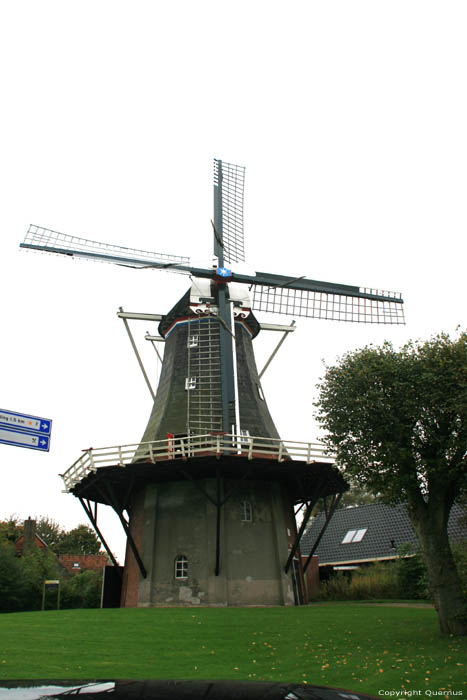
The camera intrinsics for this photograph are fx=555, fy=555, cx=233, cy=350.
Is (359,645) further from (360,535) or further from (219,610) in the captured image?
(360,535)

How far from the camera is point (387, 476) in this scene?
469 inches

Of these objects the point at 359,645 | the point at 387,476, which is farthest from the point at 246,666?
the point at 387,476

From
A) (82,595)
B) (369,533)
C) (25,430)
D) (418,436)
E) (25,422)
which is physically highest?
(418,436)

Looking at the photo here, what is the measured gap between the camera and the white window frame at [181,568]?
17266 mm

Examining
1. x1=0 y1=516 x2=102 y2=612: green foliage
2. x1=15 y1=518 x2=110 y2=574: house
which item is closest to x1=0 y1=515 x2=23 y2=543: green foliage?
x1=15 y1=518 x2=110 y2=574: house

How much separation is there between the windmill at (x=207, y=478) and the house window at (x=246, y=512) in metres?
0.04

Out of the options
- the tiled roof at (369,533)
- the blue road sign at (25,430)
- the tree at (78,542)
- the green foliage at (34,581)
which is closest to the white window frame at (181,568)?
the tiled roof at (369,533)

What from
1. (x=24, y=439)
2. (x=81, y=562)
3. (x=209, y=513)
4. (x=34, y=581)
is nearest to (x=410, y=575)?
(x=209, y=513)

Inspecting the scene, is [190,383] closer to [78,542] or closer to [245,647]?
[245,647]

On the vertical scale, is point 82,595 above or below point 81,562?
below

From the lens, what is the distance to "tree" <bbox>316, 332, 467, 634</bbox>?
11266 millimetres

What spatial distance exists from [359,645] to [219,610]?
5.72 meters

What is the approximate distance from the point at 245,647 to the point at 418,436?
216 inches

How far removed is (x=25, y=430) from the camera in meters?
8.06
